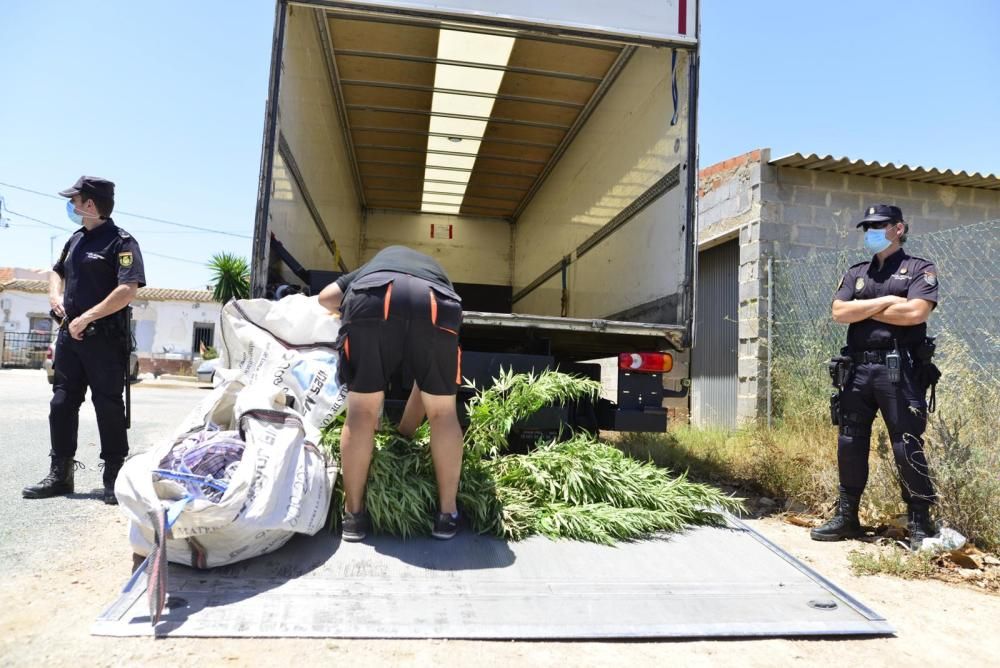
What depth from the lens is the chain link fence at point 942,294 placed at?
637cm

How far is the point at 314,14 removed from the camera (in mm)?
5152

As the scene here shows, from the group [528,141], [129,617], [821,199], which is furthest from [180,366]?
[129,617]

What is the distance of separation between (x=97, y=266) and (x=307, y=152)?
206cm

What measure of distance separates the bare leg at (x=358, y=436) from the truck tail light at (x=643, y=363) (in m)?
1.96

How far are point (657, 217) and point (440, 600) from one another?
3356mm

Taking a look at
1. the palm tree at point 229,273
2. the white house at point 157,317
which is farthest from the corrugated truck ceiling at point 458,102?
the white house at point 157,317

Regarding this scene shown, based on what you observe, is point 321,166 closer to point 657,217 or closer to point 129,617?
point 657,217

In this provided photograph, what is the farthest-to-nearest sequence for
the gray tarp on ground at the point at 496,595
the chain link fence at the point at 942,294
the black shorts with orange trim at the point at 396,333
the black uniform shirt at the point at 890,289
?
the chain link fence at the point at 942,294, the black uniform shirt at the point at 890,289, the black shorts with orange trim at the point at 396,333, the gray tarp on ground at the point at 496,595

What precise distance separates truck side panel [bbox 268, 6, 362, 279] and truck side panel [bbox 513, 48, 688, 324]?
8.04 ft

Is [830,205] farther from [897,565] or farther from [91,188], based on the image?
[91,188]

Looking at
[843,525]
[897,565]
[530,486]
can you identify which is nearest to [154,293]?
[530,486]

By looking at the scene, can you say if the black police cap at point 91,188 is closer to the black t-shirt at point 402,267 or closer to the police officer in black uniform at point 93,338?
the police officer in black uniform at point 93,338

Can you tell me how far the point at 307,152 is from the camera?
5480 millimetres

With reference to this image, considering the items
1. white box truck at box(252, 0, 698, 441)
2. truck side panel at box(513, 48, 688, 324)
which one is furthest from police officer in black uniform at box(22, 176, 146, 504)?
truck side panel at box(513, 48, 688, 324)
